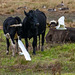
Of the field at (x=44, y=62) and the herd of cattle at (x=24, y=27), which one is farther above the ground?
the herd of cattle at (x=24, y=27)

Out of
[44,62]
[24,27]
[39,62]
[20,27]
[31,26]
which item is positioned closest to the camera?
[39,62]

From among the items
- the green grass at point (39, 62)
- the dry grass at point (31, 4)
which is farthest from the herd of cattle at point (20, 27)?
the dry grass at point (31, 4)

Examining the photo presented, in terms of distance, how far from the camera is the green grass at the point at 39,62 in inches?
445

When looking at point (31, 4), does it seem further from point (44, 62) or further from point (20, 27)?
point (44, 62)

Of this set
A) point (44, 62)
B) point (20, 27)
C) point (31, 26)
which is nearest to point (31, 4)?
point (31, 26)

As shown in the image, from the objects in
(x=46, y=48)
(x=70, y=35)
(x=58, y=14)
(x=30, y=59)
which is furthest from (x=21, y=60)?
(x=58, y=14)

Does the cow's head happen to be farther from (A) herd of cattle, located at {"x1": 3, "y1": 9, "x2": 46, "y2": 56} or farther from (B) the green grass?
(B) the green grass

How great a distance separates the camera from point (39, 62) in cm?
1224

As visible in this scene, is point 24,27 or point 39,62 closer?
point 39,62

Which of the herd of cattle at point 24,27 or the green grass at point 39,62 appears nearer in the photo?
the green grass at point 39,62

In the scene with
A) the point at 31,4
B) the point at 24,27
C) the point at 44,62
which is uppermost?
the point at 24,27

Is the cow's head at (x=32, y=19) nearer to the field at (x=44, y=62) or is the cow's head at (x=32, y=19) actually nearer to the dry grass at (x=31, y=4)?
the field at (x=44, y=62)

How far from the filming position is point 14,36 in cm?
1445

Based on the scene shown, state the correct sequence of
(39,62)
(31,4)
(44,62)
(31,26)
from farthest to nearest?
(31,4)
(31,26)
(44,62)
(39,62)
